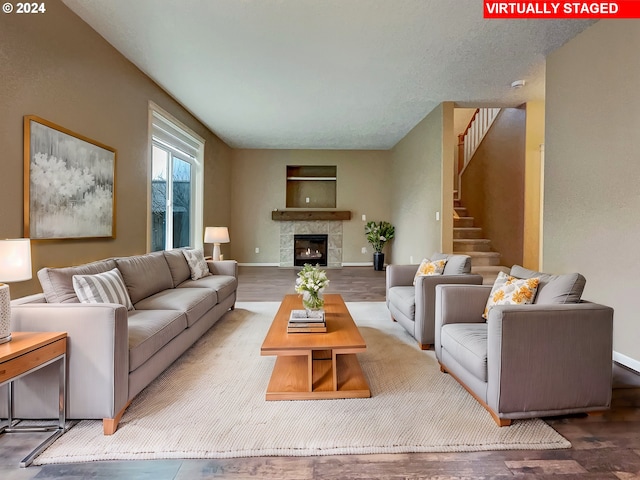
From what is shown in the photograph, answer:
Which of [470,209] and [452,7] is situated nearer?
[452,7]

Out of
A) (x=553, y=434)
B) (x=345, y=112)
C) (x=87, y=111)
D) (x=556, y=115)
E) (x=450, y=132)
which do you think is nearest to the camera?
(x=553, y=434)

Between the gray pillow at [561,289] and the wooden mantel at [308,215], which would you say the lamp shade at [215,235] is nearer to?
the wooden mantel at [308,215]

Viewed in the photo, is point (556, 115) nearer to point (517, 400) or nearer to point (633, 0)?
point (633, 0)

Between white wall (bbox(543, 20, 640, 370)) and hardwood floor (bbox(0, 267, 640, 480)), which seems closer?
hardwood floor (bbox(0, 267, 640, 480))

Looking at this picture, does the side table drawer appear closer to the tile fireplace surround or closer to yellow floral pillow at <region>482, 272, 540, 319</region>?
yellow floral pillow at <region>482, 272, 540, 319</region>

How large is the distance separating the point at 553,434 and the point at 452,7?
3184 mm

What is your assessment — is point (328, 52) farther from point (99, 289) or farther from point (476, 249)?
point (476, 249)

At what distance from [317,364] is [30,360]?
169 cm

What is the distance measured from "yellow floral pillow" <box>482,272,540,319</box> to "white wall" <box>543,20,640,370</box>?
3.86ft

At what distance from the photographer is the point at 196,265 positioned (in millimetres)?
4234

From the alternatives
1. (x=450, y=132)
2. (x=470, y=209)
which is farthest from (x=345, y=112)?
(x=470, y=209)

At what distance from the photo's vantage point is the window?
492 cm

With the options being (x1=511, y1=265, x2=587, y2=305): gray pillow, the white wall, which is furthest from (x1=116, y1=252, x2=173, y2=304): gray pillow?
the white wall

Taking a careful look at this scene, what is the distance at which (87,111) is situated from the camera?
314 cm
